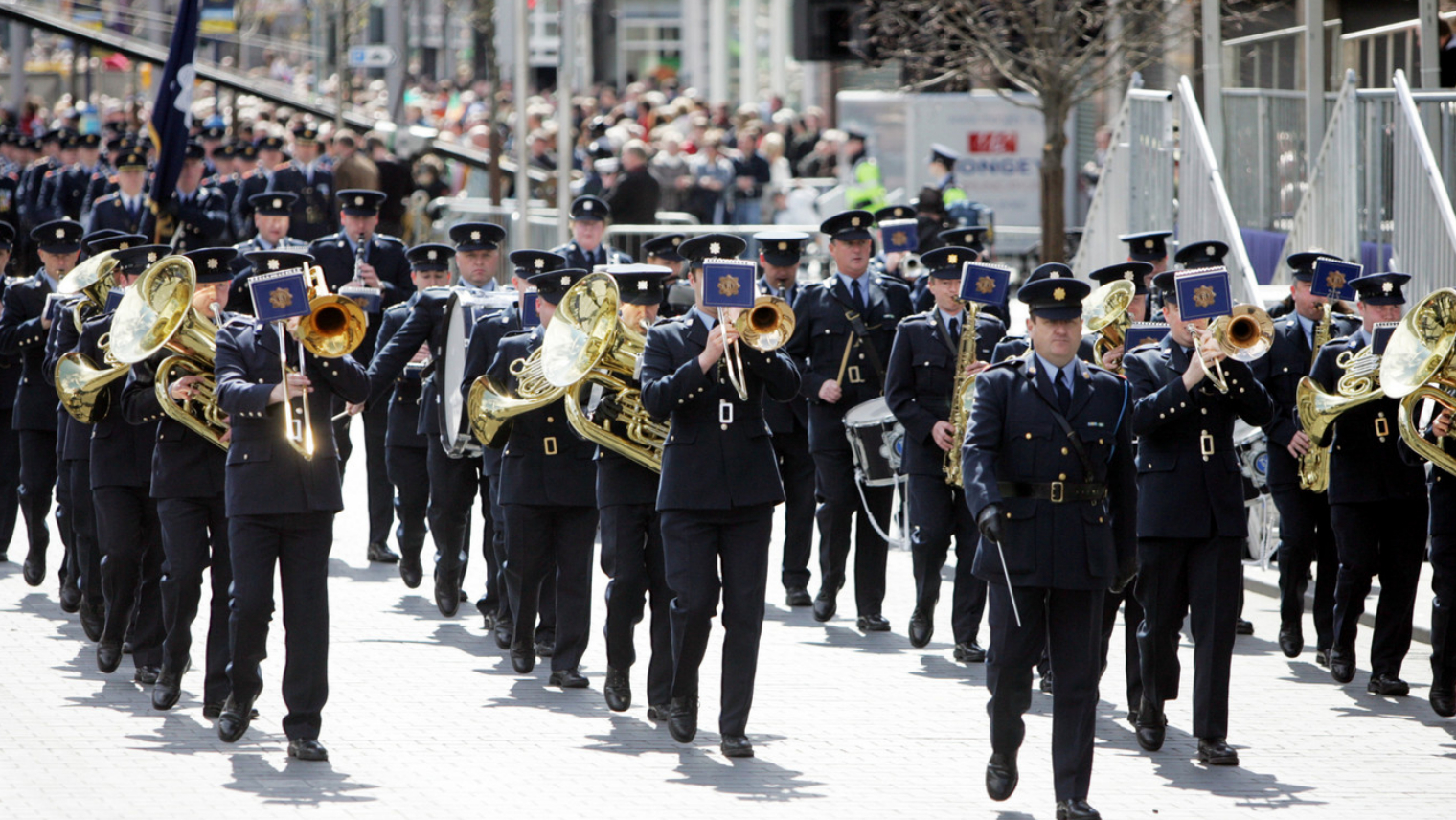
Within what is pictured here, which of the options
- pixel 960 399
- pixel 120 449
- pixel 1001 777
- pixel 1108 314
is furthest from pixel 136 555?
pixel 1108 314

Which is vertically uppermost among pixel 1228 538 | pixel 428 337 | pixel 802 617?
pixel 428 337

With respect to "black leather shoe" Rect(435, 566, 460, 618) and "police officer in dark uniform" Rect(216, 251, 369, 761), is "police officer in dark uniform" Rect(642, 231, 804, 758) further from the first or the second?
"black leather shoe" Rect(435, 566, 460, 618)

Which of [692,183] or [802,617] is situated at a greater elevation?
[692,183]

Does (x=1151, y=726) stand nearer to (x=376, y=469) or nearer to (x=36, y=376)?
(x=376, y=469)

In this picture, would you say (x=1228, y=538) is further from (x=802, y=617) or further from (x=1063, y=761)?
(x=802, y=617)

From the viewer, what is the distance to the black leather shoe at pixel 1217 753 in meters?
8.54

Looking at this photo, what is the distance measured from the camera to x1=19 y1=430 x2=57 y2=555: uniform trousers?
483 inches

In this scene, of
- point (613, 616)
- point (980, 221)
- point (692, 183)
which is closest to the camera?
point (613, 616)

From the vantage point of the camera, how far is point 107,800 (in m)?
7.84

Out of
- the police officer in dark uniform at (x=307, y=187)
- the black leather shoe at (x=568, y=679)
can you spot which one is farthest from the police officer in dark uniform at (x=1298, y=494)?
the police officer in dark uniform at (x=307, y=187)

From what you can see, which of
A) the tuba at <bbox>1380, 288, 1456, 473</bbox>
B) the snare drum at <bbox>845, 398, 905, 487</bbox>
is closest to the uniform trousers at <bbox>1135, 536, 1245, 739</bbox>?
the tuba at <bbox>1380, 288, 1456, 473</bbox>

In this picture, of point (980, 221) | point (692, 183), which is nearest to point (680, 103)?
point (692, 183)

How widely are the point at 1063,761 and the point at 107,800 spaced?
136 inches

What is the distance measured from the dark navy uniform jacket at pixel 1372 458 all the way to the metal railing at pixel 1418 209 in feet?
11.9
